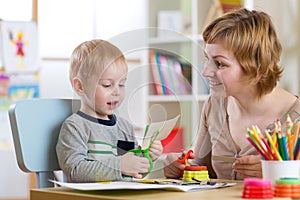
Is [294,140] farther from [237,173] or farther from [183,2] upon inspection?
[183,2]

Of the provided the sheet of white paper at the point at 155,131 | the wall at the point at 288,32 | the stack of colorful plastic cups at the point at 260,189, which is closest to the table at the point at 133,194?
the stack of colorful plastic cups at the point at 260,189

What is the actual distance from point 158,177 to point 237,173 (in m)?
0.24

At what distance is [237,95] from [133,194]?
1.83 feet

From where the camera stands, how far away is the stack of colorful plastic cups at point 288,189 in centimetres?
104

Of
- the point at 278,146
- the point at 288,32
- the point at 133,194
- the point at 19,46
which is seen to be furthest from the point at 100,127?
the point at 19,46

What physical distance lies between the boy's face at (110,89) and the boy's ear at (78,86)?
0.02 m

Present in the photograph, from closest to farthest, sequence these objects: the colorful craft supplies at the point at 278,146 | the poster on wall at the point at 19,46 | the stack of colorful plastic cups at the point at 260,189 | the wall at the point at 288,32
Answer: the stack of colorful plastic cups at the point at 260,189 < the colorful craft supplies at the point at 278,146 < the wall at the point at 288,32 < the poster on wall at the point at 19,46

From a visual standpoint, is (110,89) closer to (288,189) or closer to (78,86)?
(78,86)

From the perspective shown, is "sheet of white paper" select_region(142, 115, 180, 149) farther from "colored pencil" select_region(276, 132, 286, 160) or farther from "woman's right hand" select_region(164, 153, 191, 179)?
"colored pencil" select_region(276, 132, 286, 160)

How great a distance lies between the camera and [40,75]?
3.64m

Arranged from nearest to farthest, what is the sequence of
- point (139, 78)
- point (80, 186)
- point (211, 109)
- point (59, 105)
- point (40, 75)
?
point (80, 186) < point (139, 78) < point (211, 109) < point (59, 105) < point (40, 75)

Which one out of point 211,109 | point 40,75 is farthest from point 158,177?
point 40,75

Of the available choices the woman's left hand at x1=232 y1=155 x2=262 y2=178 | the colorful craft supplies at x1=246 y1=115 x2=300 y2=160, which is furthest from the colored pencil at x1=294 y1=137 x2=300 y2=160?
the woman's left hand at x1=232 y1=155 x2=262 y2=178

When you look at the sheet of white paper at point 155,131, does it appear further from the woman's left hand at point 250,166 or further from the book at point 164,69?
the woman's left hand at point 250,166
